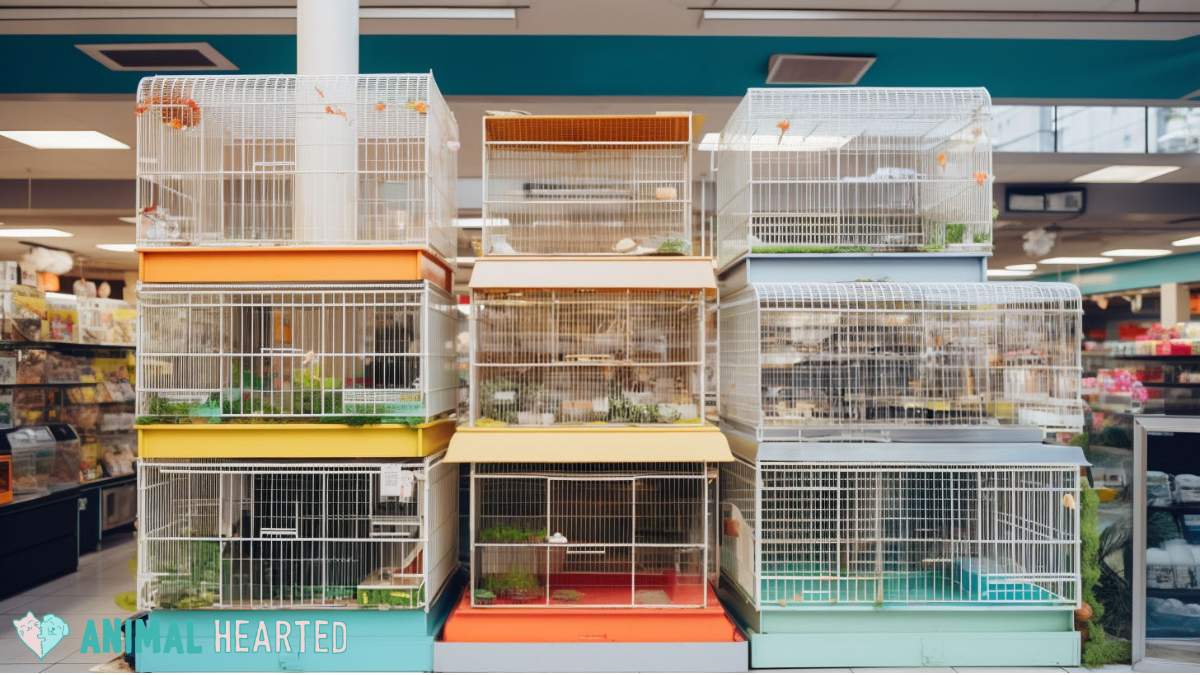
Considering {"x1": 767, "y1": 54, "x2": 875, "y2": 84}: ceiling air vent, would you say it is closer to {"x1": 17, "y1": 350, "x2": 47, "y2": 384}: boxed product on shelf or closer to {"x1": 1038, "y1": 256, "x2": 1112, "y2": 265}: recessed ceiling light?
{"x1": 17, "y1": 350, "x2": 47, "y2": 384}: boxed product on shelf

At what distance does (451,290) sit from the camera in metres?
5.55

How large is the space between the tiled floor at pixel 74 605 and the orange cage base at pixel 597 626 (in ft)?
7.47

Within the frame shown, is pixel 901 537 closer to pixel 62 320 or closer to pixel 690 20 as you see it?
pixel 690 20

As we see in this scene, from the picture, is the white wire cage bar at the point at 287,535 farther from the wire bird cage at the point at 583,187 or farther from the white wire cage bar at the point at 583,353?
the wire bird cage at the point at 583,187

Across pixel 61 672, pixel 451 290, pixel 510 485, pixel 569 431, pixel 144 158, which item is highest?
pixel 144 158

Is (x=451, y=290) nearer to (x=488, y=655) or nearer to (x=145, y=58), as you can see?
(x=488, y=655)

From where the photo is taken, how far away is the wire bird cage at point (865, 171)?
16.5ft

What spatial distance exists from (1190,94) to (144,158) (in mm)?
8652

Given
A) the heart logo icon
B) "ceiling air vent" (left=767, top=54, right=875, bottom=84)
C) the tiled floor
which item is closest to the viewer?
the tiled floor

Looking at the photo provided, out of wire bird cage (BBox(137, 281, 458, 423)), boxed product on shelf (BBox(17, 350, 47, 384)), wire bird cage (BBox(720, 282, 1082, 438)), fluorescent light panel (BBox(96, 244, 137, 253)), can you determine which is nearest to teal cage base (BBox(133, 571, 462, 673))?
wire bird cage (BBox(137, 281, 458, 423))

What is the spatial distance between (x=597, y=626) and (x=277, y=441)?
7.10 ft

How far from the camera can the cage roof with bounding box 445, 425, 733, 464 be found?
4.52 m

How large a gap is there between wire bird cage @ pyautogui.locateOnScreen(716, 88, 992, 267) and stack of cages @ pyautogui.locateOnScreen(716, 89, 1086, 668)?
0.02 meters

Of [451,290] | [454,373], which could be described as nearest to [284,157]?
[451,290]
